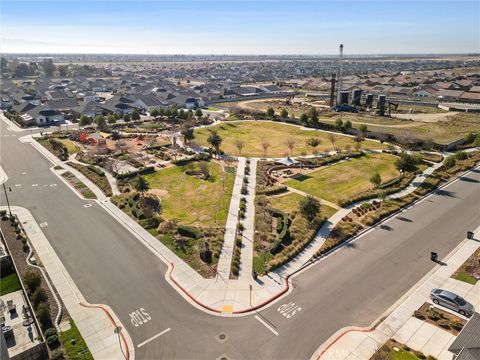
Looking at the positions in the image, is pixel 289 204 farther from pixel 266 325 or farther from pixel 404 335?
pixel 404 335

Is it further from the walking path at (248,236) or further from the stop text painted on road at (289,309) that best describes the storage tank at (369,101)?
the stop text painted on road at (289,309)

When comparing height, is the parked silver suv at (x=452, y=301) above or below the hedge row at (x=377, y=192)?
below

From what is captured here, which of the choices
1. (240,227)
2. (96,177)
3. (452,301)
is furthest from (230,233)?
(96,177)

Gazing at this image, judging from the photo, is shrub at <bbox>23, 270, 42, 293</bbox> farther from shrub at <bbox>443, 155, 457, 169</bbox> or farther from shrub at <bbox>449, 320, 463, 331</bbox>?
shrub at <bbox>443, 155, 457, 169</bbox>

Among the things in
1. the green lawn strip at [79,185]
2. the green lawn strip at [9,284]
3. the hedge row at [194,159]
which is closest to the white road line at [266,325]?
the green lawn strip at [9,284]

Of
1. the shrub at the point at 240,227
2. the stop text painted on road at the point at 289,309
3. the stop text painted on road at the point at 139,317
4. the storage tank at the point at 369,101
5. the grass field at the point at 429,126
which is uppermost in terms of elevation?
the storage tank at the point at 369,101
